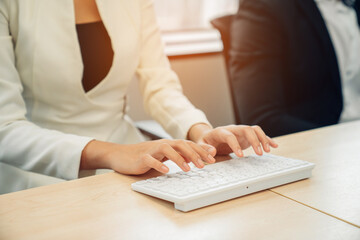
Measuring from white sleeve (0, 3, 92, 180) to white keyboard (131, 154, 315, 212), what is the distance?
224 mm

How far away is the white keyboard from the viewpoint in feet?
1.94

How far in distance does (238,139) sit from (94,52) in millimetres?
523

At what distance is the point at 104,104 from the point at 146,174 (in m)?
0.40

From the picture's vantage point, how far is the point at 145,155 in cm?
73

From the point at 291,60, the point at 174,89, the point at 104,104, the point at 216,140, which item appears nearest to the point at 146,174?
the point at 216,140

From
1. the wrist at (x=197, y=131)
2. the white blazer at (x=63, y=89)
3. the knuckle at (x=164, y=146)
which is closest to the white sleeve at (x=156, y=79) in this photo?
the white blazer at (x=63, y=89)

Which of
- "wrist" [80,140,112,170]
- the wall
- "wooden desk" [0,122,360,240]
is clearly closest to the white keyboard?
"wooden desk" [0,122,360,240]

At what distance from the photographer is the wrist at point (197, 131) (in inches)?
38.9

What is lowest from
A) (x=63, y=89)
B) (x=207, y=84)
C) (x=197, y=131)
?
(x=207, y=84)

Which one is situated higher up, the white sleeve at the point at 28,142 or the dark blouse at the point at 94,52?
the dark blouse at the point at 94,52

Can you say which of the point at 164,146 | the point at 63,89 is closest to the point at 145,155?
the point at 164,146

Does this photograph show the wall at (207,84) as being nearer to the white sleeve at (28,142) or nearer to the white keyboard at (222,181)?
the white sleeve at (28,142)

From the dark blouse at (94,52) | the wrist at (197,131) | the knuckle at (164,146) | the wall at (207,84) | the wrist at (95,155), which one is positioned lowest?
the wall at (207,84)

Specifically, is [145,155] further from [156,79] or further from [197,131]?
[156,79]
